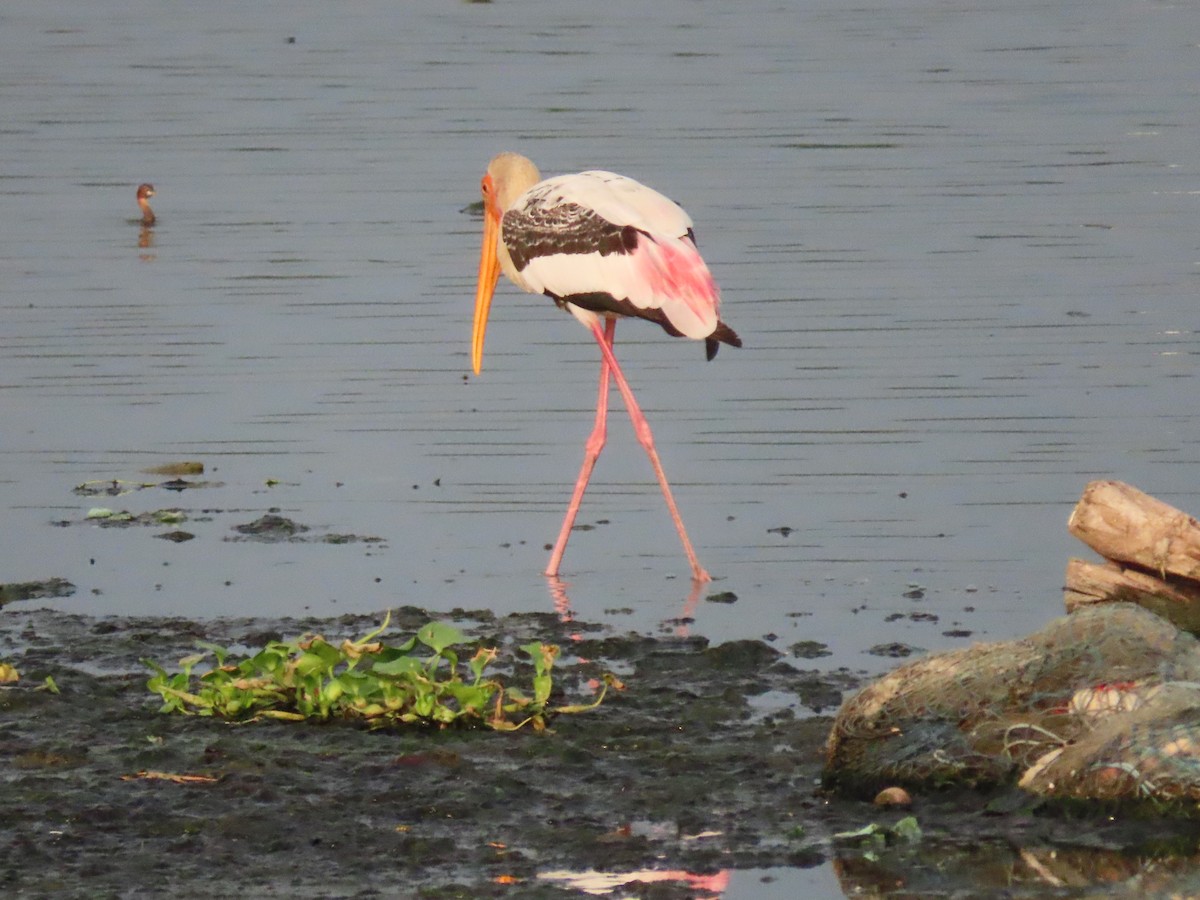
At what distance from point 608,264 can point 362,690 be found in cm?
359

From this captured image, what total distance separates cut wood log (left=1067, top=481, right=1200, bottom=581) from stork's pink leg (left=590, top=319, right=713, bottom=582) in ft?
5.88

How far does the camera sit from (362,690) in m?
7.42

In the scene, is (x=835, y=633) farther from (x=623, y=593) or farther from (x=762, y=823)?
(x=762, y=823)

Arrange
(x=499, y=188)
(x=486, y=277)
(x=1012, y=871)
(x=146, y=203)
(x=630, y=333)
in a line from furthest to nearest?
(x=146, y=203) → (x=630, y=333) → (x=486, y=277) → (x=499, y=188) → (x=1012, y=871)

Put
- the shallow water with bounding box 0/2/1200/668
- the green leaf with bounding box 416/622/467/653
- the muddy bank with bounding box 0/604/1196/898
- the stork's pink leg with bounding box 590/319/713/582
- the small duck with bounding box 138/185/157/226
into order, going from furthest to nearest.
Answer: the small duck with bounding box 138/185/157/226 → the shallow water with bounding box 0/2/1200/668 → the stork's pink leg with bounding box 590/319/713/582 → the green leaf with bounding box 416/622/467/653 → the muddy bank with bounding box 0/604/1196/898

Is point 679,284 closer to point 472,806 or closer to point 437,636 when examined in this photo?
point 437,636

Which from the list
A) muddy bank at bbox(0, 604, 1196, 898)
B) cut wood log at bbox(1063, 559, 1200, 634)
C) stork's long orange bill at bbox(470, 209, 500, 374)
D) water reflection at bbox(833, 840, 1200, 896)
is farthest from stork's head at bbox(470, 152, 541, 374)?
water reflection at bbox(833, 840, 1200, 896)

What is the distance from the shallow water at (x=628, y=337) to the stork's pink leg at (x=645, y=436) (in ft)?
0.37

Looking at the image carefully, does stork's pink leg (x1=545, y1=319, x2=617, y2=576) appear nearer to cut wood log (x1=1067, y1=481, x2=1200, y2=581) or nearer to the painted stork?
the painted stork

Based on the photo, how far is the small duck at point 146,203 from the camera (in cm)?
1937

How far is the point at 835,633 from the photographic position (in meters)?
8.70

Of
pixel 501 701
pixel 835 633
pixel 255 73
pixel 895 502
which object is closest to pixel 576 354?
pixel 895 502

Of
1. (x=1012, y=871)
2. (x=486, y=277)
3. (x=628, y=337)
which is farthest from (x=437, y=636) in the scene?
(x=628, y=337)

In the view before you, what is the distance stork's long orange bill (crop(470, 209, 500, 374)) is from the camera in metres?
11.6
